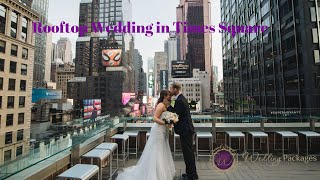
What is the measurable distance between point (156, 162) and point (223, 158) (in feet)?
8.58

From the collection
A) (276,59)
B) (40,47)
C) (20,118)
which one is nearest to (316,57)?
(276,59)

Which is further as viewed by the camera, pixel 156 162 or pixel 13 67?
pixel 13 67

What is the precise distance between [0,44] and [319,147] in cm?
3146

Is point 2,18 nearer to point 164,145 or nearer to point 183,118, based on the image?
point 164,145

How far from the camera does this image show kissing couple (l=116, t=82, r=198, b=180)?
12.6ft

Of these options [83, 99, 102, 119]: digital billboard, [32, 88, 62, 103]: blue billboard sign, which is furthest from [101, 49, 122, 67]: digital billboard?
[32, 88, 62, 103]: blue billboard sign

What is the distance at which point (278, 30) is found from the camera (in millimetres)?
24766

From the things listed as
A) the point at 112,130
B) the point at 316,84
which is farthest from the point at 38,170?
the point at 316,84

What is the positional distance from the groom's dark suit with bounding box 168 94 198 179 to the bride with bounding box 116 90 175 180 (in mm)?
282

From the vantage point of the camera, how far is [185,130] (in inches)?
154

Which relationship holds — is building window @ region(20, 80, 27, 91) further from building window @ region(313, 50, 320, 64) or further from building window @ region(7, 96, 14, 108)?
building window @ region(313, 50, 320, 64)

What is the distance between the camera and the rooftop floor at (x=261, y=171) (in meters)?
4.46

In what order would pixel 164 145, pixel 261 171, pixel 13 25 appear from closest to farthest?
pixel 164 145 → pixel 261 171 → pixel 13 25

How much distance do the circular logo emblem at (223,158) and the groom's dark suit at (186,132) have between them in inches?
56.9
